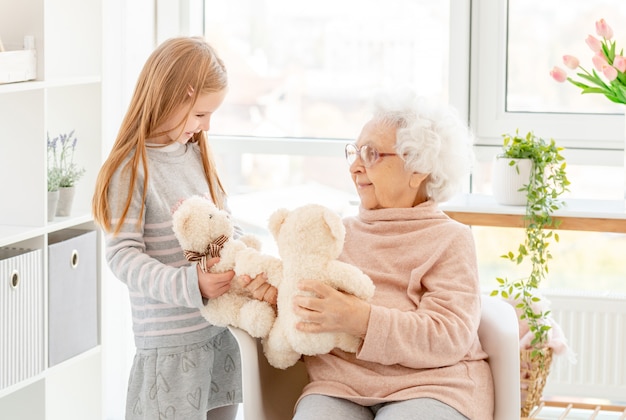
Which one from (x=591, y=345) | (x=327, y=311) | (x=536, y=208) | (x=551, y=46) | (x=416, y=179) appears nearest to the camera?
(x=327, y=311)

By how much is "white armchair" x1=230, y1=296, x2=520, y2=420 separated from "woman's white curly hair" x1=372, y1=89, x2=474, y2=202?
0.31m

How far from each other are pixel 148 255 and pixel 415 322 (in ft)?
1.95

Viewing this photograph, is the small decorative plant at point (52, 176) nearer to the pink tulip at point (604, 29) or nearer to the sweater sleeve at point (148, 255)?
the sweater sleeve at point (148, 255)

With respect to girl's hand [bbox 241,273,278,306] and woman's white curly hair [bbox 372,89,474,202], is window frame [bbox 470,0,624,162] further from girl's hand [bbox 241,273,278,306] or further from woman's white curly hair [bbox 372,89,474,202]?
girl's hand [bbox 241,273,278,306]

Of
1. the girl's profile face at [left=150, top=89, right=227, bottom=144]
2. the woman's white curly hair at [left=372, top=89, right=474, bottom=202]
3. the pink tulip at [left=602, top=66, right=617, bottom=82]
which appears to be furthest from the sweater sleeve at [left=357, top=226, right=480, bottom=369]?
the pink tulip at [left=602, top=66, right=617, bottom=82]

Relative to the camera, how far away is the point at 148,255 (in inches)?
81.1

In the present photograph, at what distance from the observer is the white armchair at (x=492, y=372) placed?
2.00m

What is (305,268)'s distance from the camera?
1.95 m

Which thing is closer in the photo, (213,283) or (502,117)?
(213,283)

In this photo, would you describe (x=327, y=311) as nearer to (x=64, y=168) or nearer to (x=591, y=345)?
(x=64, y=168)

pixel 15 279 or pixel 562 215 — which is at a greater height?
pixel 562 215

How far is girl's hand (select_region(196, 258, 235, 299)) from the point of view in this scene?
1.98 metres

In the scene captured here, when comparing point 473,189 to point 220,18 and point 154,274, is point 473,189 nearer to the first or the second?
point 220,18

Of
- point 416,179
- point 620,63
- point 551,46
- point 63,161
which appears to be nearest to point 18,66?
point 63,161
